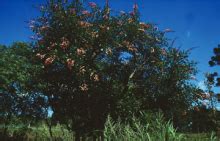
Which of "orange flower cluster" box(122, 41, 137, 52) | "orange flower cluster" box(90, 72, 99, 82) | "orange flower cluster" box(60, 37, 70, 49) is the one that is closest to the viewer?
"orange flower cluster" box(60, 37, 70, 49)

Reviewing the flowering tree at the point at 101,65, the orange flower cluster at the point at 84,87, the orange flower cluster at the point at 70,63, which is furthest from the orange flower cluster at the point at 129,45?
the orange flower cluster at the point at 70,63

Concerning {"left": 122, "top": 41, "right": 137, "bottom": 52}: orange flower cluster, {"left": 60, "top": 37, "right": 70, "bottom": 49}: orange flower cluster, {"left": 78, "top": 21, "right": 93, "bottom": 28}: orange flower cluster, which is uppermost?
{"left": 78, "top": 21, "right": 93, "bottom": 28}: orange flower cluster

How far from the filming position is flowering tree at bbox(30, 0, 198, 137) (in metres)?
16.0

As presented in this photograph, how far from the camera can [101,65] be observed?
1730 cm

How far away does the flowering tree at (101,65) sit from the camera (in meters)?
16.0

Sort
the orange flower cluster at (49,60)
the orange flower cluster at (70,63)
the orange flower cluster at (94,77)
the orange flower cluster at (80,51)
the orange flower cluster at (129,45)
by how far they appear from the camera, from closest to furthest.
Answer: the orange flower cluster at (70,63) → the orange flower cluster at (49,60) → the orange flower cluster at (80,51) → the orange flower cluster at (94,77) → the orange flower cluster at (129,45)

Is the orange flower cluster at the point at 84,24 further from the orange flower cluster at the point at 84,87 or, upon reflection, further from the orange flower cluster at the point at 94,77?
the orange flower cluster at the point at 84,87

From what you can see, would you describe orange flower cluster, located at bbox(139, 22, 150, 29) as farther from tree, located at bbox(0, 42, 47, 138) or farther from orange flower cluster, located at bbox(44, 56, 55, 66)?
tree, located at bbox(0, 42, 47, 138)

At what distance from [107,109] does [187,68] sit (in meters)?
4.83

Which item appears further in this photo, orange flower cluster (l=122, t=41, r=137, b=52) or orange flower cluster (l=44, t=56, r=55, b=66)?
orange flower cluster (l=122, t=41, r=137, b=52)

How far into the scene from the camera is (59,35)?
1642 cm

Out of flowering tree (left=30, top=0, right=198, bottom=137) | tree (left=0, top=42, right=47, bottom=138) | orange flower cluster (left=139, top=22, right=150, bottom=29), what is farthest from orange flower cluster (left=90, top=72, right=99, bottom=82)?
tree (left=0, top=42, right=47, bottom=138)

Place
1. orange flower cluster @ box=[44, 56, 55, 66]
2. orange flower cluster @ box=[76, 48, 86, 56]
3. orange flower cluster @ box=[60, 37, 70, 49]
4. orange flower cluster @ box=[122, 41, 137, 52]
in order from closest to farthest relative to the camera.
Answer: orange flower cluster @ box=[44, 56, 55, 66]
orange flower cluster @ box=[76, 48, 86, 56]
orange flower cluster @ box=[60, 37, 70, 49]
orange flower cluster @ box=[122, 41, 137, 52]

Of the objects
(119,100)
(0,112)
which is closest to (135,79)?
(119,100)
